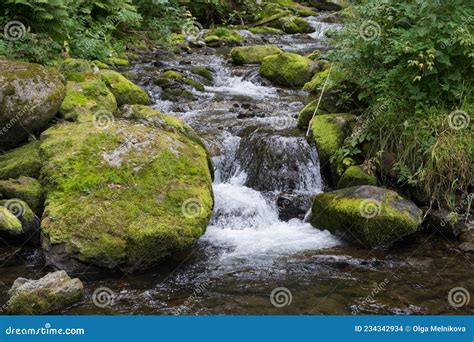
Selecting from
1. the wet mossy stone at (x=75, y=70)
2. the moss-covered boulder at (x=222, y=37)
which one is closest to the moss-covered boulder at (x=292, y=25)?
the moss-covered boulder at (x=222, y=37)

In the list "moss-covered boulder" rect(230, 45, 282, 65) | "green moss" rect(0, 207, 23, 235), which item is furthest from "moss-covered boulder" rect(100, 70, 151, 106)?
"moss-covered boulder" rect(230, 45, 282, 65)

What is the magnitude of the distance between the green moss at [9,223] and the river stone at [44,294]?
113cm

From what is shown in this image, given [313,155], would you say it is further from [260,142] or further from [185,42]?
[185,42]

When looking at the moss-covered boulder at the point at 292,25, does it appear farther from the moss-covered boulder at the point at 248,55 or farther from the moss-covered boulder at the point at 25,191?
the moss-covered boulder at the point at 25,191

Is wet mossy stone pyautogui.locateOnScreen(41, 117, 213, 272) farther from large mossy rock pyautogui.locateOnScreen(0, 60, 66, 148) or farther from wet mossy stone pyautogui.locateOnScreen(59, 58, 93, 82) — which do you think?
wet mossy stone pyautogui.locateOnScreen(59, 58, 93, 82)

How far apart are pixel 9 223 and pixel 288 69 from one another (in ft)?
31.4

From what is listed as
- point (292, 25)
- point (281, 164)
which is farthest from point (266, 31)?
point (281, 164)

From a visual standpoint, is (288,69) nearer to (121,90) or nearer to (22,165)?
(121,90)

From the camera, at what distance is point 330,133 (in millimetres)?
9203

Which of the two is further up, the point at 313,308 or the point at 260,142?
the point at 260,142

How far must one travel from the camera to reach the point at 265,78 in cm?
1462

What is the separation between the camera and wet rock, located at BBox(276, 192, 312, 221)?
8500 millimetres

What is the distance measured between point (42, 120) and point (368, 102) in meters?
5.73

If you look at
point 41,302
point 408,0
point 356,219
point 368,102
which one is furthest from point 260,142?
point 41,302
